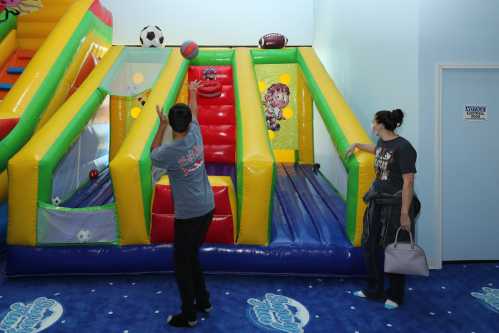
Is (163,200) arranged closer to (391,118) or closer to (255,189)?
(255,189)

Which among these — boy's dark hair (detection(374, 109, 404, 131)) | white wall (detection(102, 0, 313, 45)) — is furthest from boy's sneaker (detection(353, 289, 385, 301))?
white wall (detection(102, 0, 313, 45))

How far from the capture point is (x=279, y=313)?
248 cm

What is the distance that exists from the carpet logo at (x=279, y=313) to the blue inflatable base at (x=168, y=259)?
0.29m

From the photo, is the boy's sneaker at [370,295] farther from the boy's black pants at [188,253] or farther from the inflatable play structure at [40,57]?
the inflatable play structure at [40,57]

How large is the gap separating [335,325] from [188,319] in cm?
81

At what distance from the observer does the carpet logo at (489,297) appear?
2553mm

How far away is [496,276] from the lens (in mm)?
3006

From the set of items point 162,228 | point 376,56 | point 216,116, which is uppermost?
point 376,56

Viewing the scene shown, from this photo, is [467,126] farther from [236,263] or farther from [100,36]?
[100,36]

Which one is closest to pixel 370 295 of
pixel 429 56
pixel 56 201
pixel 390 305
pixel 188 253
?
pixel 390 305

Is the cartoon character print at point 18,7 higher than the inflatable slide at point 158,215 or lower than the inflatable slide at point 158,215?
higher

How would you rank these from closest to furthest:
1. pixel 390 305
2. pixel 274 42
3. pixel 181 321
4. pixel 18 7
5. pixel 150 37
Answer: pixel 181 321
pixel 390 305
pixel 18 7
pixel 150 37
pixel 274 42

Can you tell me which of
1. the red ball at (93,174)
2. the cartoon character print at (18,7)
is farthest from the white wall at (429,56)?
the cartoon character print at (18,7)

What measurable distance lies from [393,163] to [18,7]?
4270 millimetres
